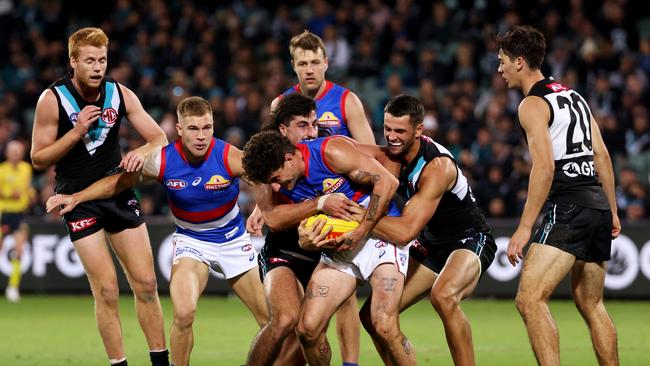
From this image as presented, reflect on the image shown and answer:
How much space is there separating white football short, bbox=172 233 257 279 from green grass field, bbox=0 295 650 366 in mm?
1362

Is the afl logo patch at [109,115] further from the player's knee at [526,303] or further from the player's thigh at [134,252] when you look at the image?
the player's knee at [526,303]

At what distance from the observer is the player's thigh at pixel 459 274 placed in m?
7.96

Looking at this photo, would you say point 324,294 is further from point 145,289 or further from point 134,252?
point 134,252

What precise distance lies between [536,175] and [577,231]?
1.81ft

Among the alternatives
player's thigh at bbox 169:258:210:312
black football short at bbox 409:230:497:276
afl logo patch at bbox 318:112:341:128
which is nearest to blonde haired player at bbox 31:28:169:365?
player's thigh at bbox 169:258:210:312

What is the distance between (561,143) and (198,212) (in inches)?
117

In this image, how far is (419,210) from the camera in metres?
7.83

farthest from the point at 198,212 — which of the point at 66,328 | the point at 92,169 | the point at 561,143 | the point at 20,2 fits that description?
the point at 20,2

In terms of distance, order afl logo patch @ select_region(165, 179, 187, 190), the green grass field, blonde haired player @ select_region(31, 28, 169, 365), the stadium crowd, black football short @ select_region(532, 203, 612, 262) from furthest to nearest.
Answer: the stadium crowd, the green grass field, afl logo patch @ select_region(165, 179, 187, 190), blonde haired player @ select_region(31, 28, 169, 365), black football short @ select_region(532, 203, 612, 262)

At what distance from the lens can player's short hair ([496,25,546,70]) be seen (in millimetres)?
7945

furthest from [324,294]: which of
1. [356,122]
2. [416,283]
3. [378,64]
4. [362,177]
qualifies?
[378,64]

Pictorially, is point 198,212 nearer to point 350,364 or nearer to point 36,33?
point 350,364

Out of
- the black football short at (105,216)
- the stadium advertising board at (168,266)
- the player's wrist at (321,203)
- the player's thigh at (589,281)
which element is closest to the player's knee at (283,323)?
the player's wrist at (321,203)

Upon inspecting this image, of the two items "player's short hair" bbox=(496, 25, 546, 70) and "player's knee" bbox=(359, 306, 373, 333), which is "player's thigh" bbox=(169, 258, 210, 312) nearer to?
"player's knee" bbox=(359, 306, 373, 333)
